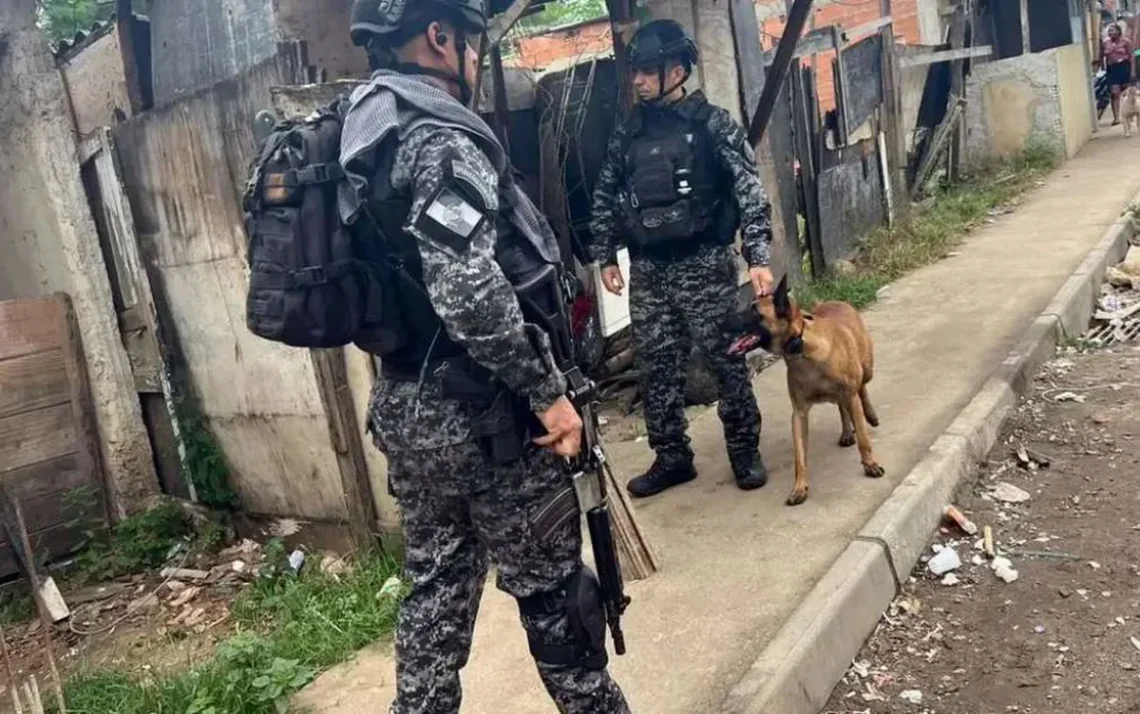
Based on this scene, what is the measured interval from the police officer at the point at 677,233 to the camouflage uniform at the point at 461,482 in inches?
76.1

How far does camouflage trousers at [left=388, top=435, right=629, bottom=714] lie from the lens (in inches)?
89.9

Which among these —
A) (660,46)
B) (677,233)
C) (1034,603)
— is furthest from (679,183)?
(1034,603)

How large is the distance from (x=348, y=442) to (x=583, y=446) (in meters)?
2.09

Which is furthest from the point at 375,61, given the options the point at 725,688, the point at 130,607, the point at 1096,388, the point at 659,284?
the point at 1096,388

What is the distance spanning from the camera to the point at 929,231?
873 cm

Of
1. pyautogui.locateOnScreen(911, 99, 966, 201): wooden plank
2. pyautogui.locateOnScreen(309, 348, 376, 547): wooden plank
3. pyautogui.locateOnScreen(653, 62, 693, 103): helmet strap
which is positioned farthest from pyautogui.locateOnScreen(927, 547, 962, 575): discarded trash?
pyautogui.locateOnScreen(911, 99, 966, 201): wooden plank

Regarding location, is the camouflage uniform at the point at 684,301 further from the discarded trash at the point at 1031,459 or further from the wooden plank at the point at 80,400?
the wooden plank at the point at 80,400

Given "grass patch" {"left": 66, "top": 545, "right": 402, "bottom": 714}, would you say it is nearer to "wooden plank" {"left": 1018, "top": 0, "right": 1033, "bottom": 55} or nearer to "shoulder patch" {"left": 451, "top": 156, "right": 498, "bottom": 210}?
"shoulder patch" {"left": 451, "top": 156, "right": 498, "bottom": 210}

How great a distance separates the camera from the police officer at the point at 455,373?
2.05 meters

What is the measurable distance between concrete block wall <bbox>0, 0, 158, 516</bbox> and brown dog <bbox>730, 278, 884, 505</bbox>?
3285 mm

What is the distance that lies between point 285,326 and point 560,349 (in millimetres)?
611

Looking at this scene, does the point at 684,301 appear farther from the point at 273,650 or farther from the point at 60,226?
the point at 60,226

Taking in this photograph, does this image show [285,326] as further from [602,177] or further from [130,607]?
[130,607]

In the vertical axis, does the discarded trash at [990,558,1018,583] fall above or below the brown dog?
below
